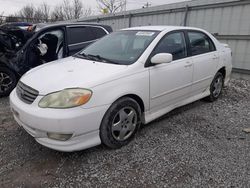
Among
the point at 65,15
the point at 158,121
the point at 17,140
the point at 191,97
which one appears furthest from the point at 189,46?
the point at 65,15

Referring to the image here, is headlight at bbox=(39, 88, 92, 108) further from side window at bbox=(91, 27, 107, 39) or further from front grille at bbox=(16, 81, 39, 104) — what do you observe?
side window at bbox=(91, 27, 107, 39)

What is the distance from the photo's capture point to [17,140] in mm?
2912

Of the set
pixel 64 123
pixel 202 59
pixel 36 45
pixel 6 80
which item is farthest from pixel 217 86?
pixel 6 80

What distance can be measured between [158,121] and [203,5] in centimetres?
537

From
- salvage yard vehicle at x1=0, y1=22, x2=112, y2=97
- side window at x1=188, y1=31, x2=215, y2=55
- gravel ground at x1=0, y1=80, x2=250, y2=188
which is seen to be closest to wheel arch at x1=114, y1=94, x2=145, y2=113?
gravel ground at x1=0, y1=80, x2=250, y2=188

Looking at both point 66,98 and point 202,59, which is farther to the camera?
point 202,59

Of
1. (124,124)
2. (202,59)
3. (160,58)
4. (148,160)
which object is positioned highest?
(160,58)

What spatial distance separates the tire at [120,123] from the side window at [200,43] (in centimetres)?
168

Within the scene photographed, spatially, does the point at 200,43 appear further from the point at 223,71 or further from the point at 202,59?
the point at 223,71

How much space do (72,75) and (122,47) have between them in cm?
105

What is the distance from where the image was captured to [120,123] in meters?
2.67

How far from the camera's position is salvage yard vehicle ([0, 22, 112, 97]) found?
15.0ft

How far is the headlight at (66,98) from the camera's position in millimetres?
2223

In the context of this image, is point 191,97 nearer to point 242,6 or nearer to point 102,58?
point 102,58
